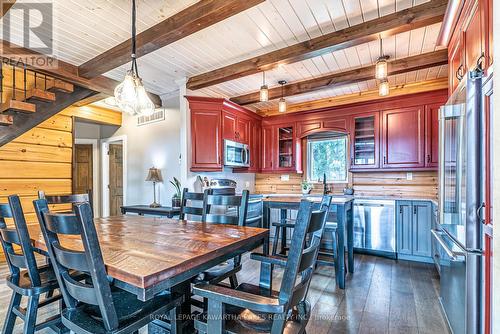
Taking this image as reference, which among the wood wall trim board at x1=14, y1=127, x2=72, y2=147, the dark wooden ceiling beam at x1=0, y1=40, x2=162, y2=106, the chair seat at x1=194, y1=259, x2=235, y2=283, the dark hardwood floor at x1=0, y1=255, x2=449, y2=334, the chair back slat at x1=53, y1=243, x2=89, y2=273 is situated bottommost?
the dark hardwood floor at x1=0, y1=255, x2=449, y2=334

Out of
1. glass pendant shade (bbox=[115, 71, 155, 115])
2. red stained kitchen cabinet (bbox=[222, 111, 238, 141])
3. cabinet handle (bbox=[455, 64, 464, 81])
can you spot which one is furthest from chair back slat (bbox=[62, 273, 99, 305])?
red stained kitchen cabinet (bbox=[222, 111, 238, 141])

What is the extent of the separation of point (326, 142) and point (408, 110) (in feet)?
4.66

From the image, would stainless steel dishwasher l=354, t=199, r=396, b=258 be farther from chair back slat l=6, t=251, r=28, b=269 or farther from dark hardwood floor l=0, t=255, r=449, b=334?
chair back slat l=6, t=251, r=28, b=269

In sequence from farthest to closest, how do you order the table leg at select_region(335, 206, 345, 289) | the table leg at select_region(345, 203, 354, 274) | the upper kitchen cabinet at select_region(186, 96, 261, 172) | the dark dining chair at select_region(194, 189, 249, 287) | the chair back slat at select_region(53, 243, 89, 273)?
the upper kitchen cabinet at select_region(186, 96, 261, 172), the table leg at select_region(345, 203, 354, 274), the table leg at select_region(335, 206, 345, 289), the dark dining chair at select_region(194, 189, 249, 287), the chair back slat at select_region(53, 243, 89, 273)

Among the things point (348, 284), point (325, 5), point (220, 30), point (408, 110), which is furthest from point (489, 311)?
point (408, 110)

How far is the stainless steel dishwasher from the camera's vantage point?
3.56 metres

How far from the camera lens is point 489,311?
124cm

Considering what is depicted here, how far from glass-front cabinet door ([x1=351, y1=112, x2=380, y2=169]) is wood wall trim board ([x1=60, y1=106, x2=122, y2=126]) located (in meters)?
4.41

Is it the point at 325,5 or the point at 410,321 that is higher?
the point at 325,5

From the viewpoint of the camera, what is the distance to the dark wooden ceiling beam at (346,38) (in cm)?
208

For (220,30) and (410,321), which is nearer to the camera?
(410,321)

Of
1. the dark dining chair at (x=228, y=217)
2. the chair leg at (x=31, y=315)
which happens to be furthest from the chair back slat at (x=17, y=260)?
the dark dining chair at (x=228, y=217)

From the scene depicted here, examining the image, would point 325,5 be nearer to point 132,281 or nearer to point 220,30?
point 220,30

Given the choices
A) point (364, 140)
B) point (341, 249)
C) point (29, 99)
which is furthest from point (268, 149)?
point (29, 99)
